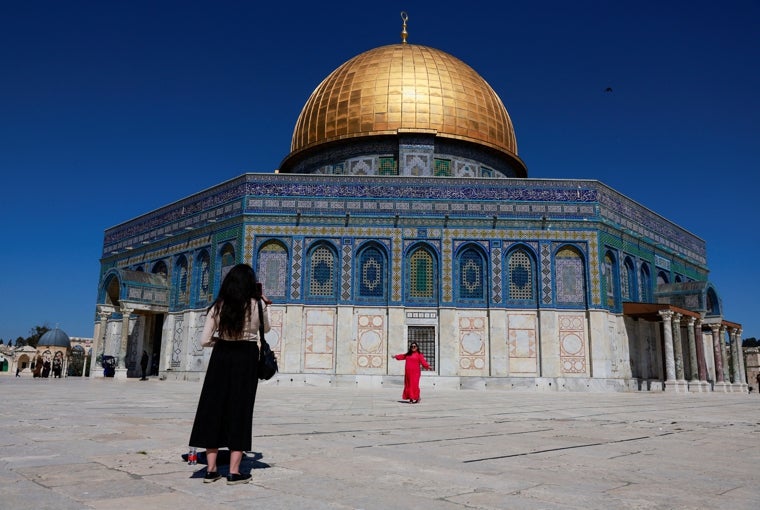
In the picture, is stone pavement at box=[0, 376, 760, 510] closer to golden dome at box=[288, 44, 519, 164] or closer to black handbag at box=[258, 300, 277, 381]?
black handbag at box=[258, 300, 277, 381]

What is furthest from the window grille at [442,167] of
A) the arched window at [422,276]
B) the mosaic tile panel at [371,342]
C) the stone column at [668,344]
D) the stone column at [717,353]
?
the stone column at [717,353]

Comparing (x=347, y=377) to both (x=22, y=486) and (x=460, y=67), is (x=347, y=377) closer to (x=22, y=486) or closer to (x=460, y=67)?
(x=460, y=67)

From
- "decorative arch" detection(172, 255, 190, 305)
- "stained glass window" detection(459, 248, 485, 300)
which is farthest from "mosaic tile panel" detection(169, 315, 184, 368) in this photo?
"stained glass window" detection(459, 248, 485, 300)

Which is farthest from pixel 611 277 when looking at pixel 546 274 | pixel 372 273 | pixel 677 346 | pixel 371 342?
pixel 371 342

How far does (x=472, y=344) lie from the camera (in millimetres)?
21312

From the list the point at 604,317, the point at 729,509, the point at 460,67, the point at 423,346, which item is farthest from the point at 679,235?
the point at 729,509

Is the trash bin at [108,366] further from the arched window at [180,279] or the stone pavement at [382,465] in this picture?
the stone pavement at [382,465]

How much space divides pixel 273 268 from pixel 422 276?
5.17 meters

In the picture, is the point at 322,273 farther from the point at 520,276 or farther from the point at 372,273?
the point at 520,276

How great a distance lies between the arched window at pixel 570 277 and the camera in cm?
2159

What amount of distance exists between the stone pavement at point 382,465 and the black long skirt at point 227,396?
9.7 inches

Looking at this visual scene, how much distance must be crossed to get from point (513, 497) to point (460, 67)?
26.8m

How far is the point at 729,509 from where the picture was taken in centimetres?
312

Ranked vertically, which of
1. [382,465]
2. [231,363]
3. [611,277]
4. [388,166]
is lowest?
[382,465]
